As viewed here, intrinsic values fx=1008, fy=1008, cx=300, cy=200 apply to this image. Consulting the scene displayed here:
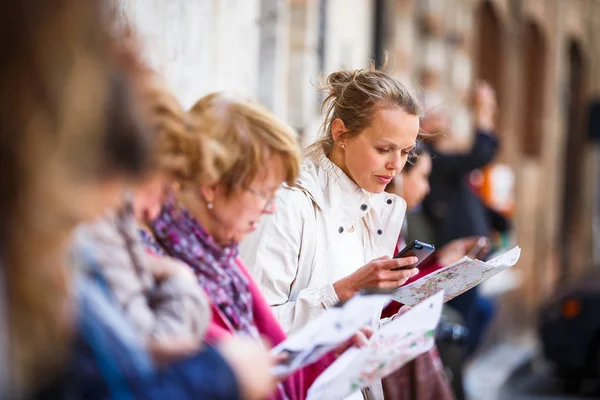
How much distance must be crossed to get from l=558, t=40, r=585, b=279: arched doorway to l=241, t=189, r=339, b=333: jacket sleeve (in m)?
13.2

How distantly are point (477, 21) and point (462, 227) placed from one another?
5587mm

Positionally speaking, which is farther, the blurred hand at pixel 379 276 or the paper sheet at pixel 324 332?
the blurred hand at pixel 379 276

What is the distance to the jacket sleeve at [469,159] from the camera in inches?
237

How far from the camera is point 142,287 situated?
168cm

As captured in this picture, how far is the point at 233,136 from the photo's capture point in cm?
195

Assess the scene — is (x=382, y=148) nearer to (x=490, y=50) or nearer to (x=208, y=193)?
(x=208, y=193)

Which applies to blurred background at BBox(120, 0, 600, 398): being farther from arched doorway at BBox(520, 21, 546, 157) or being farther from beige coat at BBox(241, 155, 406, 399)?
beige coat at BBox(241, 155, 406, 399)

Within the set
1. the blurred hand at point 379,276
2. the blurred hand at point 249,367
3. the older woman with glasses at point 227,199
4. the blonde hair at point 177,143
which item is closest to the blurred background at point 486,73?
the blonde hair at point 177,143

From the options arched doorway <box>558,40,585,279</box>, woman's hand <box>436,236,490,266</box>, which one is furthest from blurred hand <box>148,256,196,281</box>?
arched doorway <box>558,40,585,279</box>

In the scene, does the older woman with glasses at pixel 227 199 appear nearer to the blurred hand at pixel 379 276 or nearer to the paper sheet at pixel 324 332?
the paper sheet at pixel 324 332

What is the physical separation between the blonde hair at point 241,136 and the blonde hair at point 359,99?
27.7 inches

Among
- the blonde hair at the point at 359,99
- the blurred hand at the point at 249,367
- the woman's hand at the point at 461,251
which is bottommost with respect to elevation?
the woman's hand at the point at 461,251

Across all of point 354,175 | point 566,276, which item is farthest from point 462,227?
point 566,276

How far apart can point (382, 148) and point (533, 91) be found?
37.3 ft
